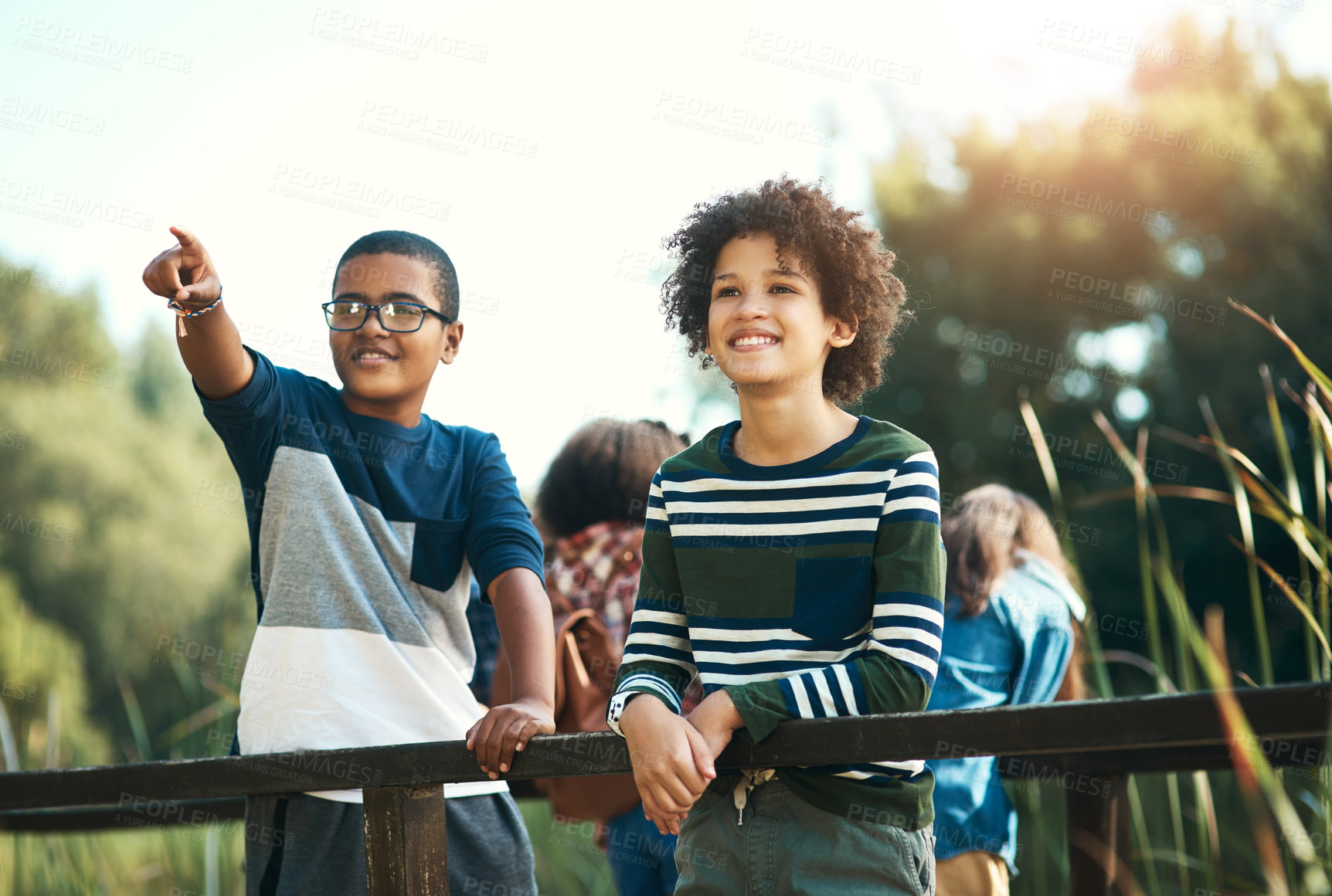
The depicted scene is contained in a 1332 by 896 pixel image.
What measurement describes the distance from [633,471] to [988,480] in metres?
11.0

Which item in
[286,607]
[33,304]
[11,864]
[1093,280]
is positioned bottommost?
[11,864]

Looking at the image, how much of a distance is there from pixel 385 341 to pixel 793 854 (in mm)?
1254

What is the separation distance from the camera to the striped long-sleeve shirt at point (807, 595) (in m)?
1.47

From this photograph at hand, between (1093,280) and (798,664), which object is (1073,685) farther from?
(1093,280)

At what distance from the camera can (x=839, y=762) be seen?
1323 millimetres

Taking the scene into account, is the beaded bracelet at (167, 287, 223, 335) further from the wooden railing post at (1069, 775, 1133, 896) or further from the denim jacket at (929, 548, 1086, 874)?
the denim jacket at (929, 548, 1086, 874)

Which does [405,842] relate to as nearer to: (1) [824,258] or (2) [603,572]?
(1) [824,258]

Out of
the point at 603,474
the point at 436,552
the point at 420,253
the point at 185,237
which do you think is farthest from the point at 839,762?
the point at 603,474

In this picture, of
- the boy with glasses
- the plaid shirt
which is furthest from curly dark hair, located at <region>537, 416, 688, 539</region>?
the boy with glasses

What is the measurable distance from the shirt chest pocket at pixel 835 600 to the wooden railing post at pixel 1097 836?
532mm

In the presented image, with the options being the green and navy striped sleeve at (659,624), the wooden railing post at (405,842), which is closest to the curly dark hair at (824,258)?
the green and navy striped sleeve at (659,624)

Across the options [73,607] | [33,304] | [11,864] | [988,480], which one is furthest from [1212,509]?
[33,304]

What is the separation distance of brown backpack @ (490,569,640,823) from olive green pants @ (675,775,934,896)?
1.12 meters

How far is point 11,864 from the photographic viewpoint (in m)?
4.18
